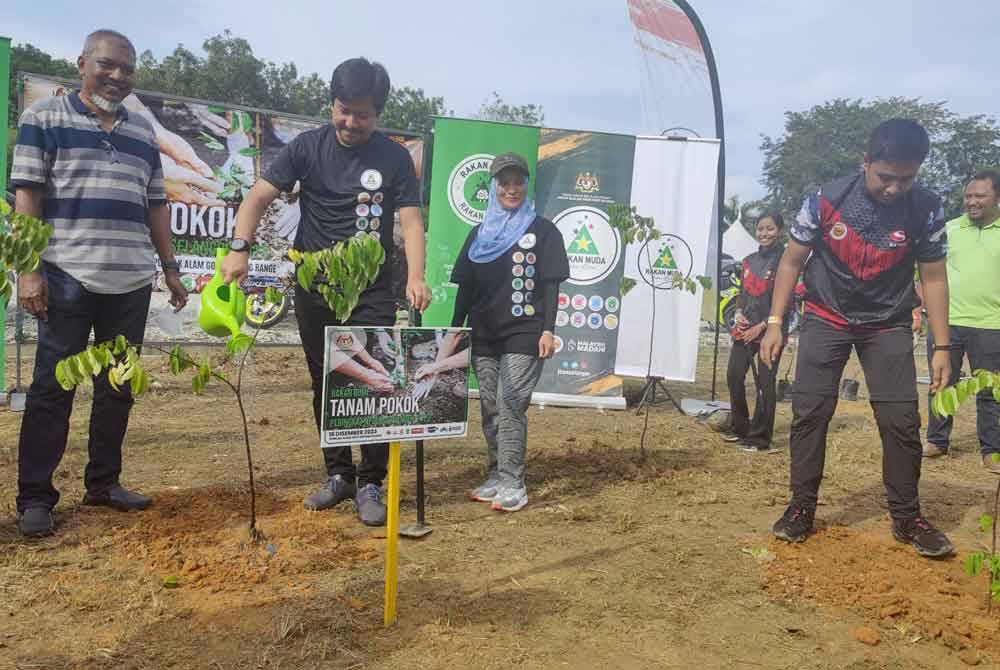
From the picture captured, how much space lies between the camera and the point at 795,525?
11.9 feet

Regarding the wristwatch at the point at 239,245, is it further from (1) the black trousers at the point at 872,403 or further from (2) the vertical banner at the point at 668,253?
(2) the vertical banner at the point at 668,253

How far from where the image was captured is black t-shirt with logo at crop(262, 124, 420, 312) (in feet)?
11.8

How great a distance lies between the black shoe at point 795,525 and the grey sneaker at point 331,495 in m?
2.14

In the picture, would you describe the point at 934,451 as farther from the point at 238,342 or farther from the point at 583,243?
the point at 238,342

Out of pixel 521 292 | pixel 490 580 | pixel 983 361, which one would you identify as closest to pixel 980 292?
pixel 983 361

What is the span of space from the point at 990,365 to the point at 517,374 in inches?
148

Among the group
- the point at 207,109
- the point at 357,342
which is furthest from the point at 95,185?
the point at 207,109

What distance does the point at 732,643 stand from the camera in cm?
259

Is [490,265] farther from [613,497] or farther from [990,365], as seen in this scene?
[990,365]

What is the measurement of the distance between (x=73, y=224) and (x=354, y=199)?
123 centimetres

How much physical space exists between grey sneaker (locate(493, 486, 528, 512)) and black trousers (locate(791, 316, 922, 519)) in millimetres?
1373

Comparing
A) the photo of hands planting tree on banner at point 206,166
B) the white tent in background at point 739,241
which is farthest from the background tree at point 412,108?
the photo of hands planting tree on banner at point 206,166

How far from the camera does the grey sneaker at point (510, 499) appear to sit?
3.97m

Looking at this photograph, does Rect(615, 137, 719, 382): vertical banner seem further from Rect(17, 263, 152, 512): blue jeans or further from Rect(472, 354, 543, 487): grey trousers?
Rect(17, 263, 152, 512): blue jeans
